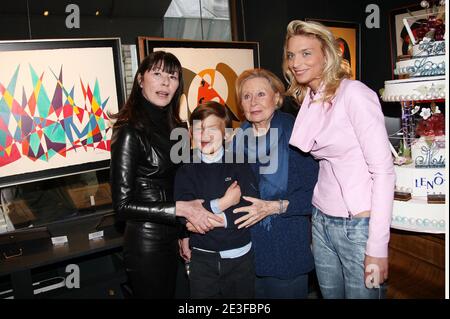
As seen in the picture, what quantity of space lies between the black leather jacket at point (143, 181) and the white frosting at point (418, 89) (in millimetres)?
1425

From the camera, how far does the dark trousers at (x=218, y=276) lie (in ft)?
6.30

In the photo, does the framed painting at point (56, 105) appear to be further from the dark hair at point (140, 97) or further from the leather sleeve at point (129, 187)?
the leather sleeve at point (129, 187)

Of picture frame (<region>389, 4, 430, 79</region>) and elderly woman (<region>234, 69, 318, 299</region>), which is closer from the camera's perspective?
elderly woman (<region>234, 69, 318, 299</region>)

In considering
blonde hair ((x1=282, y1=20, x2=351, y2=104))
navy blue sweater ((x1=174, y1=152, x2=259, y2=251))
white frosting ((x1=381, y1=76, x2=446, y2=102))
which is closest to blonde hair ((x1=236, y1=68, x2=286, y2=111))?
blonde hair ((x1=282, y1=20, x2=351, y2=104))

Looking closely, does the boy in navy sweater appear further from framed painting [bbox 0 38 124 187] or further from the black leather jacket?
framed painting [bbox 0 38 124 187]

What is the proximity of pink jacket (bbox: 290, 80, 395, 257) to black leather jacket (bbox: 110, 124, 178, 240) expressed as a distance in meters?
0.67

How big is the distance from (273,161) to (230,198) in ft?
1.01

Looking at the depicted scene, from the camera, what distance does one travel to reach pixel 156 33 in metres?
3.34

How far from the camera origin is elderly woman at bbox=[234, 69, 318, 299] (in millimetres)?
1993

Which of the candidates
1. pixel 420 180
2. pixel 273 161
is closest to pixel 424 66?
pixel 420 180

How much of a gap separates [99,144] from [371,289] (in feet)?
6.74

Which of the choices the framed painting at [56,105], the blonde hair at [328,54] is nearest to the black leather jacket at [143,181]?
the blonde hair at [328,54]

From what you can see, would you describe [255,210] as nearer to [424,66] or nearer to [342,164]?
[342,164]

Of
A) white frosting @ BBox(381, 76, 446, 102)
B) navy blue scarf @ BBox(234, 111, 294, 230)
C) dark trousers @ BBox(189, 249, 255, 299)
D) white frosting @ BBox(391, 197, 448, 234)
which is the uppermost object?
white frosting @ BBox(381, 76, 446, 102)
